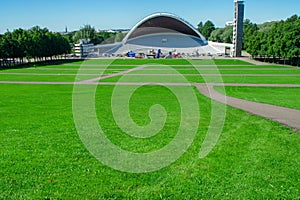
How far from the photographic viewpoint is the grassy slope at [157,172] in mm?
5816

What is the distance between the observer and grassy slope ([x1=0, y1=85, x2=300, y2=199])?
5.82 m

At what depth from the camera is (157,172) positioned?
6742 millimetres

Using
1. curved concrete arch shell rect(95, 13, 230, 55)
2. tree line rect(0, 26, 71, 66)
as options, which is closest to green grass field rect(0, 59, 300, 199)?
tree line rect(0, 26, 71, 66)

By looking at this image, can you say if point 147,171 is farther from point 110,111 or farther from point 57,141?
→ point 110,111

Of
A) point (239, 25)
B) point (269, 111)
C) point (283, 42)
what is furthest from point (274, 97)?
point (239, 25)

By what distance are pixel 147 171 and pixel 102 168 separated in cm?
101

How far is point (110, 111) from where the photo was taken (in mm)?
14078

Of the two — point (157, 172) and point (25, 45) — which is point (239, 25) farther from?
point (157, 172)

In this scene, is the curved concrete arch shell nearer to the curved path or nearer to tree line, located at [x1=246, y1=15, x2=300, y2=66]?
tree line, located at [x1=246, y1=15, x2=300, y2=66]

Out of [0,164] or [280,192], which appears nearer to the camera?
[280,192]

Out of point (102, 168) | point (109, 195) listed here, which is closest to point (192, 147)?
point (102, 168)

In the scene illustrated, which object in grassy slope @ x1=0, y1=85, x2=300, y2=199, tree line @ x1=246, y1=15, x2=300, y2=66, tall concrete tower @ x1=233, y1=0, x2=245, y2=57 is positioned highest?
tall concrete tower @ x1=233, y1=0, x2=245, y2=57

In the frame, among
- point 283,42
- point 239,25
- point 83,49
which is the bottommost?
point 283,42

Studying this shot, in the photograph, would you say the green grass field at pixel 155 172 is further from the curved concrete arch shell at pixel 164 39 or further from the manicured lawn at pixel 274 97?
the curved concrete arch shell at pixel 164 39
